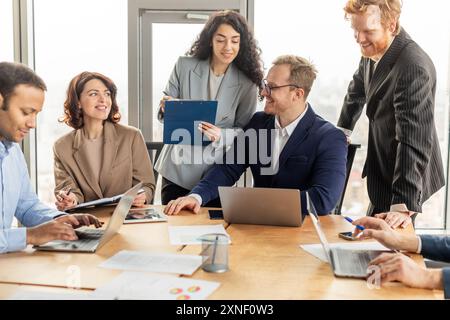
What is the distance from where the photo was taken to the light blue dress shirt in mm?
2061

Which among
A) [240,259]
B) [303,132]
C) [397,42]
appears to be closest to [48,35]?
[303,132]

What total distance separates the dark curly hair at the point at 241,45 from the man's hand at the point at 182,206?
87cm

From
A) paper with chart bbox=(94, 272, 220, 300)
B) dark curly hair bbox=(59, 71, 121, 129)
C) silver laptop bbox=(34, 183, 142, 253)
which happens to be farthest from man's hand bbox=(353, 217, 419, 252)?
dark curly hair bbox=(59, 71, 121, 129)

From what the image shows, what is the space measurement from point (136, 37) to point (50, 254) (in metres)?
2.17

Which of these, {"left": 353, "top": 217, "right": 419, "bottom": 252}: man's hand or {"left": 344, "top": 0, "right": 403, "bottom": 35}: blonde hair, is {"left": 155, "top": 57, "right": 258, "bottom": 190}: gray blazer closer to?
{"left": 344, "top": 0, "right": 403, "bottom": 35}: blonde hair

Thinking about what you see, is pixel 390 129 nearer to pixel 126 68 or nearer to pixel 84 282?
pixel 84 282

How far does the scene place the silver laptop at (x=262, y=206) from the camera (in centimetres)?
205

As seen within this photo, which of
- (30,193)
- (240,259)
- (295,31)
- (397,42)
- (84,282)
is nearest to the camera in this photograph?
(84,282)

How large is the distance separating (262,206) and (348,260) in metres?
0.53

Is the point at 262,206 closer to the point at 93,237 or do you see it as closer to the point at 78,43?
the point at 93,237

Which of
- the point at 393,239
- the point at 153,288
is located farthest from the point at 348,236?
the point at 153,288

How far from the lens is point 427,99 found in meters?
2.40

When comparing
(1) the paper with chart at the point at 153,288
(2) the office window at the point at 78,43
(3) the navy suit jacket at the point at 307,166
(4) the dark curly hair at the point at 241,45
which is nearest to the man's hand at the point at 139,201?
(3) the navy suit jacket at the point at 307,166

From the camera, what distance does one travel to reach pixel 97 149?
2.83 metres
